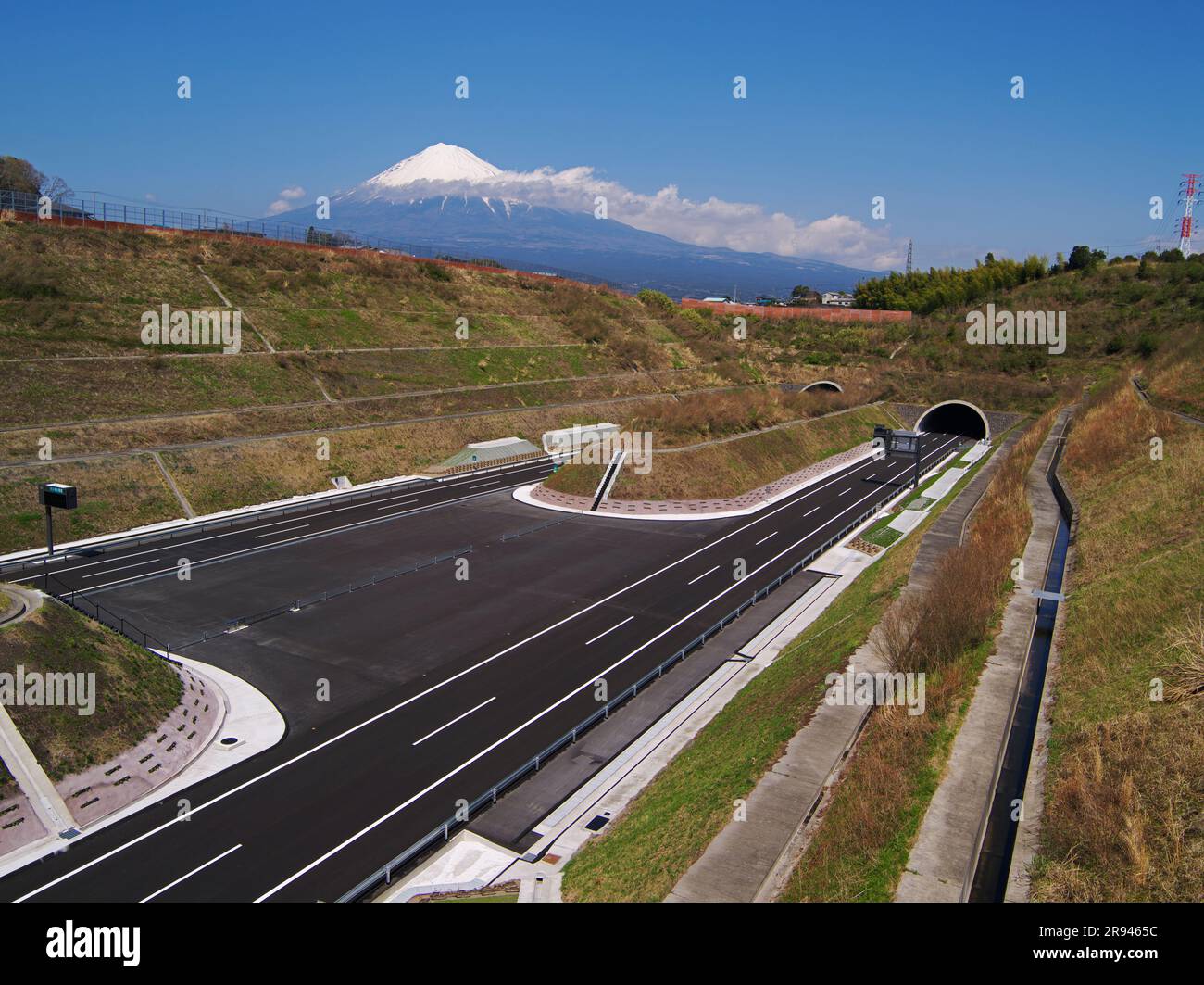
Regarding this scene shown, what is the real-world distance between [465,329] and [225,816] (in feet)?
216

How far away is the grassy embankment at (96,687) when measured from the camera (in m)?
19.2

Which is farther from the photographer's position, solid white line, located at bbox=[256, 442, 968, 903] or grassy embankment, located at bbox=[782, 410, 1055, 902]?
solid white line, located at bbox=[256, 442, 968, 903]

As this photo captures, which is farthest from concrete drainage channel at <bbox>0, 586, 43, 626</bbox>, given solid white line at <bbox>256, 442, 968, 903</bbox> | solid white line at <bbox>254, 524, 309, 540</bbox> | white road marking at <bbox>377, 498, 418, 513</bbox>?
white road marking at <bbox>377, 498, 418, 513</bbox>

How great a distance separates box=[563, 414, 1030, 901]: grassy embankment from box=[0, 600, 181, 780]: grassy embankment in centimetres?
1213

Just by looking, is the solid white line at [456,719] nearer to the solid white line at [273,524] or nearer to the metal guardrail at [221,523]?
the solid white line at [273,524]

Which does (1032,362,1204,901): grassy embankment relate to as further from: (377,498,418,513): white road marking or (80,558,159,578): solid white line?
(80,558,159,578): solid white line

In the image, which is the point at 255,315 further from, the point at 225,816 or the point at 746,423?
the point at 225,816

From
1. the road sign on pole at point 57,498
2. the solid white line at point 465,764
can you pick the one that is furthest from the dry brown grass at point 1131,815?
the road sign on pole at point 57,498

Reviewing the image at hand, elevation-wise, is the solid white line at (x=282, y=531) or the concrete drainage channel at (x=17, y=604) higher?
the concrete drainage channel at (x=17, y=604)

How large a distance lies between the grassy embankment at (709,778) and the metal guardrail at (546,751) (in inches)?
117

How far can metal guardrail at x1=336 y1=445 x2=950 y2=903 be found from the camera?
16516 millimetres

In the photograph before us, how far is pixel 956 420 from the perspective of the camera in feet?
267
